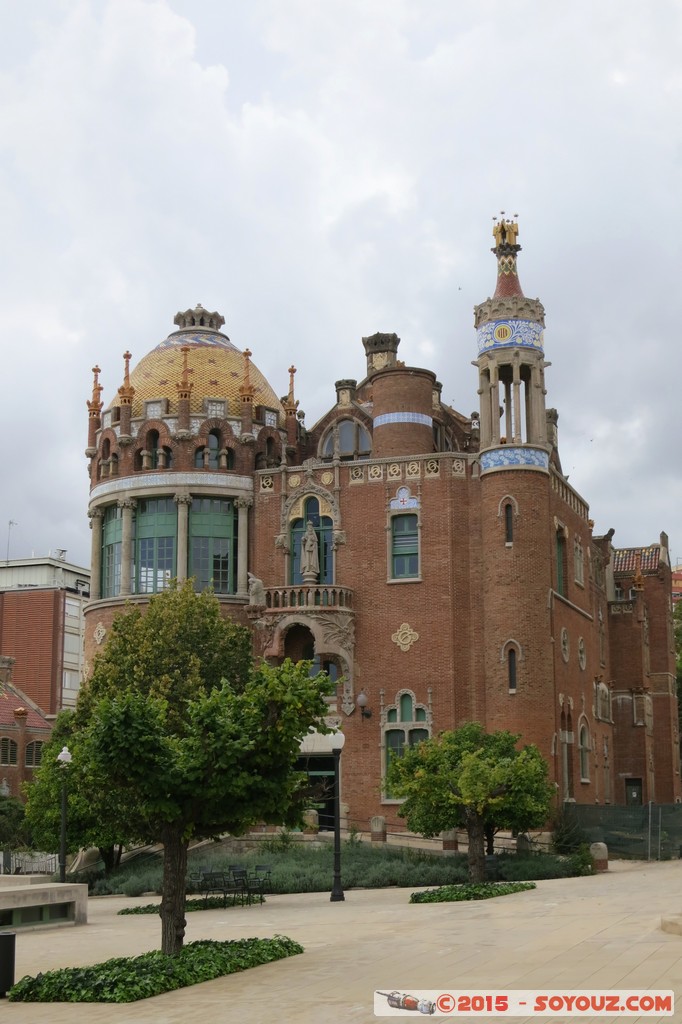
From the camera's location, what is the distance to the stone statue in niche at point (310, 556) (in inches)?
1868

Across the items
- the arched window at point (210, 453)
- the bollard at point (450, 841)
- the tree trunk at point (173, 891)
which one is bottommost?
the bollard at point (450, 841)

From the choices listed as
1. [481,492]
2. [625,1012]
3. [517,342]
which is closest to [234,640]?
[481,492]

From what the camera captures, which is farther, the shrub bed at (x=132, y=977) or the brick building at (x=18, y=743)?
the brick building at (x=18, y=743)

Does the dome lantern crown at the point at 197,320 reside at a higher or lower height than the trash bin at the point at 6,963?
higher

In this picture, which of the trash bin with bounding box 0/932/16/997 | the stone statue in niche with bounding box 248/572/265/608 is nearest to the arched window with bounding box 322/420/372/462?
the stone statue in niche with bounding box 248/572/265/608

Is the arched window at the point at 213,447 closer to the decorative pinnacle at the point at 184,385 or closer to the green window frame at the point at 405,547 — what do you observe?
the decorative pinnacle at the point at 184,385

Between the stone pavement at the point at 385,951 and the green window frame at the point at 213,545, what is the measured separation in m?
19.7

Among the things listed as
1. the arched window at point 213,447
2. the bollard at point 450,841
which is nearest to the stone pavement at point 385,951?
the bollard at point 450,841

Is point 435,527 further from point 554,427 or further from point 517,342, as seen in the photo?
point 554,427

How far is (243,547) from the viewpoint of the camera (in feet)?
162

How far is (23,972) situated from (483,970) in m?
7.00

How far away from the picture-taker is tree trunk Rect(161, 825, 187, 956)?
18062mm

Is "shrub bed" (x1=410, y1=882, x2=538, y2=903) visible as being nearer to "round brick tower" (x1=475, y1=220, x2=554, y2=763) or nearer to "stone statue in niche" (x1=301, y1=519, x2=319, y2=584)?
"round brick tower" (x1=475, y1=220, x2=554, y2=763)

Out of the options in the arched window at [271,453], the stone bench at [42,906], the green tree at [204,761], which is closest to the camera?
the green tree at [204,761]
